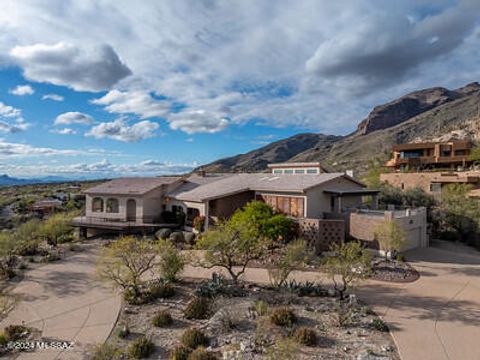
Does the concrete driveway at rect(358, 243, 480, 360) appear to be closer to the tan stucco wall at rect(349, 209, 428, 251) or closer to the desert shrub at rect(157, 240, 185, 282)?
the tan stucco wall at rect(349, 209, 428, 251)

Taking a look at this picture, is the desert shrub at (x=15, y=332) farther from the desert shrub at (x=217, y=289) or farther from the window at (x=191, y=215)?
the window at (x=191, y=215)

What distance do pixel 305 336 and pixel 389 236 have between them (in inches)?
421

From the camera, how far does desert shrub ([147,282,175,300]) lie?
13.8 m

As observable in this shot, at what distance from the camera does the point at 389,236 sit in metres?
18.0

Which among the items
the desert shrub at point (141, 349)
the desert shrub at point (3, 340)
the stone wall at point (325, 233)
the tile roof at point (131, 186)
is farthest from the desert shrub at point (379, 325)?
the tile roof at point (131, 186)

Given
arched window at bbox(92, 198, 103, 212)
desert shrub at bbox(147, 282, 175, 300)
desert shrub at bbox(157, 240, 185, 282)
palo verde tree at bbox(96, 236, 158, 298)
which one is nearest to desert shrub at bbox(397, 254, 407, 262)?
desert shrub at bbox(157, 240, 185, 282)

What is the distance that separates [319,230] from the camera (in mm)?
20781

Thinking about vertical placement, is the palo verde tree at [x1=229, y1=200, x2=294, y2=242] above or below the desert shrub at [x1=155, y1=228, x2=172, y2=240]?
above

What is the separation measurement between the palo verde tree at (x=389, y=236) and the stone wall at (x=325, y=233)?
85.5 inches

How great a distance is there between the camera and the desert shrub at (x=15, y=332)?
10.5m

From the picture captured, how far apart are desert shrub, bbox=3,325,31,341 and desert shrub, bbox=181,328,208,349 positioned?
573 centimetres

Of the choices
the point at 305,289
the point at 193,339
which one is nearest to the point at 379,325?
the point at 305,289

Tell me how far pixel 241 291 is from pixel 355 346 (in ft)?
19.0

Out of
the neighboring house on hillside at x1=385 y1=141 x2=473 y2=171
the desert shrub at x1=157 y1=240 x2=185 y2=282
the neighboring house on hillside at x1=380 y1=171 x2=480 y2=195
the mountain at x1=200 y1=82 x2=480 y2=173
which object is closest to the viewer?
the desert shrub at x1=157 y1=240 x2=185 y2=282
